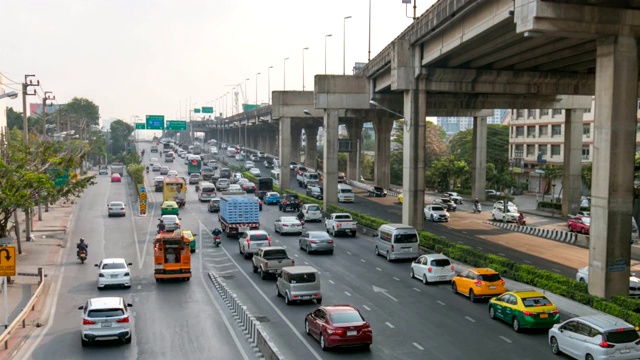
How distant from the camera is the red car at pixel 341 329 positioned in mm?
21953

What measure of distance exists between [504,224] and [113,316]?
4516 cm

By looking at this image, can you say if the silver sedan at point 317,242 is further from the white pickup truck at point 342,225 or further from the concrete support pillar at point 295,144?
the concrete support pillar at point 295,144

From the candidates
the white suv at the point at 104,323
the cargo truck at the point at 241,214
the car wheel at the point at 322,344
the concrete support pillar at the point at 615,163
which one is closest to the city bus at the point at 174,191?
the cargo truck at the point at 241,214

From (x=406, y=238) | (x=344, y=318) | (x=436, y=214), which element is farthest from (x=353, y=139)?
(x=344, y=318)

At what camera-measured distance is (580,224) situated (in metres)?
54.5

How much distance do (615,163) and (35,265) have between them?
32.7 metres

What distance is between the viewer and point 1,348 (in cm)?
2280

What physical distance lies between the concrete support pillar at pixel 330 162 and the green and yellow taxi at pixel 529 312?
4588 centimetres

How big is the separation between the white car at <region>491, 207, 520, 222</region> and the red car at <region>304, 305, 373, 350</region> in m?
43.1

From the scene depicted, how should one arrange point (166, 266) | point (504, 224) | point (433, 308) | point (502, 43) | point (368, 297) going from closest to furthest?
point (433, 308)
point (368, 297)
point (166, 266)
point (502, 43)
point (504, 224)

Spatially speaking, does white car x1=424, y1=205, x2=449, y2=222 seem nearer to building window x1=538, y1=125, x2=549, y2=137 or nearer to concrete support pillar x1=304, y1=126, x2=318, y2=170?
building window x1=538, y1=125, x2=549, y2=137

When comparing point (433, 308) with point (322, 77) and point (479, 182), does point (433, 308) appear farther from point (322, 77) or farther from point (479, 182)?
point (479, 182)

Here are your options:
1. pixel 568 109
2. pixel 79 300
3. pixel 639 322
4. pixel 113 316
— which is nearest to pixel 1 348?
pixel 113 316

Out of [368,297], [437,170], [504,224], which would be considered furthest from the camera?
[437,170]
